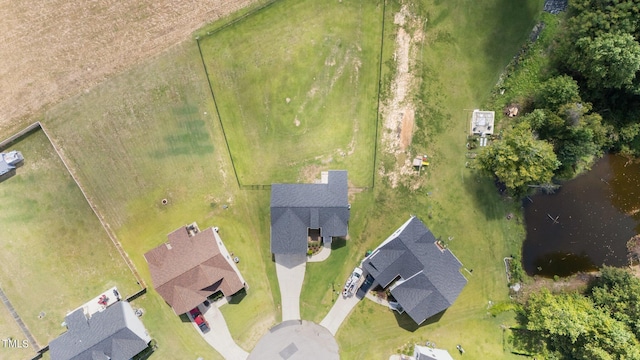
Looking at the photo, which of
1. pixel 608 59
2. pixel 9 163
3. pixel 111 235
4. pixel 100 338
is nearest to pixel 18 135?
pixel 9 163

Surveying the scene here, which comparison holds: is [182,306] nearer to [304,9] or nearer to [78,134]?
[78,134]

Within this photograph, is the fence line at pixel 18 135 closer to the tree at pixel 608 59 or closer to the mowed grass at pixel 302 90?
the mowed grass at pixel 302 90

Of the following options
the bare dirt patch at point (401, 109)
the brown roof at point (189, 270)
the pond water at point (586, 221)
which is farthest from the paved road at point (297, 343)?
the pond water at point (586, 221)

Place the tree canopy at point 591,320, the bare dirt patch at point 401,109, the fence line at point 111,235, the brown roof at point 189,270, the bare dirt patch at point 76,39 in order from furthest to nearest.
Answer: the bare dirt patch at point 401,109 → the fence line at point 111,235 → the bare dirt patch at point 76,39 → the brown roof at point 189,270 → the tree canopy at point 591,320

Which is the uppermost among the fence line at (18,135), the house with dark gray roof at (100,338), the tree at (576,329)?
the fence line at (18,135)

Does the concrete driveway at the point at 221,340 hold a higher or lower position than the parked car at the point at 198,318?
lower

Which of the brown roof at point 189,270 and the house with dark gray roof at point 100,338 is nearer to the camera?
the house with dark gray roof at point 100,338

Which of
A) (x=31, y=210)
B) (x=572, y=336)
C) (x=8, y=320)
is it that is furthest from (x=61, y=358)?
(x=572, y=336)
